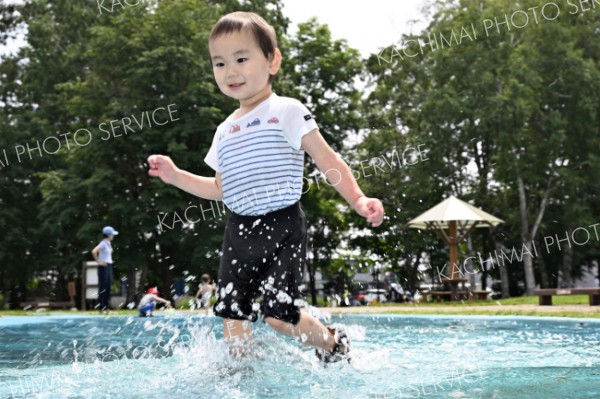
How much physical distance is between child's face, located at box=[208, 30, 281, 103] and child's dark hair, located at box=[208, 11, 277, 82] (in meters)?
0.02

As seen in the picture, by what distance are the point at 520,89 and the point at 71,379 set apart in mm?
23806

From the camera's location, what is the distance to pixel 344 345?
3.59m

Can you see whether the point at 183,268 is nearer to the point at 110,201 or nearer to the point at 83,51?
the point at 110,201

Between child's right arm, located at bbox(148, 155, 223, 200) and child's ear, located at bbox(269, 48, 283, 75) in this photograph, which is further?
child's right arm, located at bbox(148, 155, 223, 200)

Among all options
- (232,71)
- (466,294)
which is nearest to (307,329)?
(232,71)

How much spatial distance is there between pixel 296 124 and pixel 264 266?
27.2 inches

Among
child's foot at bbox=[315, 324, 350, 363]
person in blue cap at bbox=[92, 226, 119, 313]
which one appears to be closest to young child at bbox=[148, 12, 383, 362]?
child's foot at bbox=[315, 324, 350, 363]

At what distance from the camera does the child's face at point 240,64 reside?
337 centimetres

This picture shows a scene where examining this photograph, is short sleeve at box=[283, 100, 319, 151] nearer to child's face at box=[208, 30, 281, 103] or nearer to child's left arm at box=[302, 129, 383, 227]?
child's left arm at box=[302, 129, 383, 227]

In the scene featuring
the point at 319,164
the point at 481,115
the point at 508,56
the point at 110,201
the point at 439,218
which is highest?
the point at 508,56

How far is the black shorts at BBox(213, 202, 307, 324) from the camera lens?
3359 mm

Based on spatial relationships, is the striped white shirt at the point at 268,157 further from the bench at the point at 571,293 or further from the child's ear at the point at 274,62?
the bench at the point at 571,293

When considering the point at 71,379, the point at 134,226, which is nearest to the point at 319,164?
the point at 71,379

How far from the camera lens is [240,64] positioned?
3.41m
